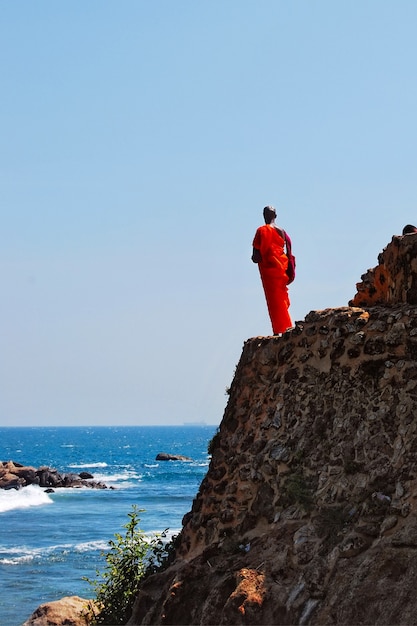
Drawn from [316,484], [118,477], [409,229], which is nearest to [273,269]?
[409,229]

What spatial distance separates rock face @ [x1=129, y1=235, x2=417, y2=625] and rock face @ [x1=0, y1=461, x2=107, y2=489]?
55.0m

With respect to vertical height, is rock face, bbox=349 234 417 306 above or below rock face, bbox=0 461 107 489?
above

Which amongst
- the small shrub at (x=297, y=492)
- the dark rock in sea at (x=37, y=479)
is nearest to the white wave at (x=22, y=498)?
the dark rock in sea at (x=37, y=479)

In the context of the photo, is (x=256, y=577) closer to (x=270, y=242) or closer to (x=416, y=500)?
(x=416, y=500)

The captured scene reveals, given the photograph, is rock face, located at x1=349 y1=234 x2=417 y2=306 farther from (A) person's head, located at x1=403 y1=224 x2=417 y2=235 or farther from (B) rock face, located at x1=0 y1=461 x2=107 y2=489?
(B) rock face, located at x1=0 y1=461 x2=107 y2=489

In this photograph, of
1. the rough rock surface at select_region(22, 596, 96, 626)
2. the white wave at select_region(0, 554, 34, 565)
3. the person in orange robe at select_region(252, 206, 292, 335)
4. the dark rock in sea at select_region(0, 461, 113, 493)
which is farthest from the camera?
the dark rock in sea at select_region(0, 461, 113, 493)

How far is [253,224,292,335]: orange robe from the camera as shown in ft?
40.4

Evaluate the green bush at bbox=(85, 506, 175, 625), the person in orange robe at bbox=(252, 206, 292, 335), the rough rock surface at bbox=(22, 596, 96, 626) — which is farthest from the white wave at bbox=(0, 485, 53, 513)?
the person in orange robe at bbox=(252, 206, 292, 335)

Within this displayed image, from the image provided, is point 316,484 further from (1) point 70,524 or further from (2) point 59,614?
(1) point 70,524

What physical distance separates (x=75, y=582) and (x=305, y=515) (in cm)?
1878

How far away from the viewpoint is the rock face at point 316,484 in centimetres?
838

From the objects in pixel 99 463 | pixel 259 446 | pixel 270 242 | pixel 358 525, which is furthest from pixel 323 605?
pixel 99 463

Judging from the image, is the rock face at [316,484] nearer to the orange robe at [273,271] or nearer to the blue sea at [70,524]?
the orange robe at [273,271]

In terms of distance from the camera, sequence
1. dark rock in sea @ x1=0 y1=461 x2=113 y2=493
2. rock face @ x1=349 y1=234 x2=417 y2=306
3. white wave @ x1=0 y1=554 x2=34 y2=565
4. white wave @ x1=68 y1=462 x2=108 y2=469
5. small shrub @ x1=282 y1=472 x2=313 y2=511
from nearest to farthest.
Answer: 1. small shrub @ x1=282 y1=472 x2=313 y2=511
2. rock face @ x1=349 y1=234 x2=417 y2=306
3. white wave @ x1=0 y1=554 x2=34 y2=565
4. dark rock in sea @ x1=0 y1=461 x2=113 y2=493
5. white wave @ x1=68 y1=462 x2=108 y2=469
